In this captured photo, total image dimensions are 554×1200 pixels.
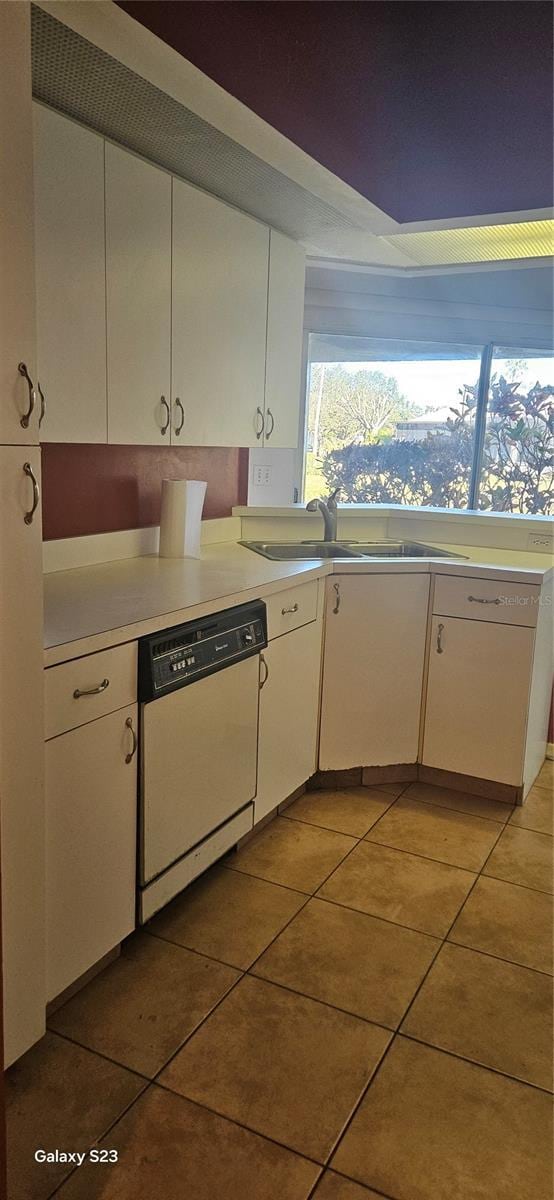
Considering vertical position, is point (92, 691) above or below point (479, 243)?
below

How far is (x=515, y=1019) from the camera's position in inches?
82.0

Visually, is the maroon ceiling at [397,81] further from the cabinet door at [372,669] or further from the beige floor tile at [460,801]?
the beige floor tile at [460,801]

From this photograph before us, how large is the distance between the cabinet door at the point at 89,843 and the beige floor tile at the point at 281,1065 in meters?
0.33

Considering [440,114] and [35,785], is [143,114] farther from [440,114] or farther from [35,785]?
[35,785]

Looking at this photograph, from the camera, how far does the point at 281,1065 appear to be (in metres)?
1.89

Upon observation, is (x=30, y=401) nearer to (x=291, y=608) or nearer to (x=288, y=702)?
(x=291, y=608)

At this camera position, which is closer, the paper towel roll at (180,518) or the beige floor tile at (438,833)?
the beige floor tile at (438,833)

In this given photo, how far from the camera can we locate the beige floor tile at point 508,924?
7.70ft

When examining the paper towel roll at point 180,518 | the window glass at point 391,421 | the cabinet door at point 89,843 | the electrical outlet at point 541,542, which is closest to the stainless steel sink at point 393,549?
the electrical outlet at point 541,542

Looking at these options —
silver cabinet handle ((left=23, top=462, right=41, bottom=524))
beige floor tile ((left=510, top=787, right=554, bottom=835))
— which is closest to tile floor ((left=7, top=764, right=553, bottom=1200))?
beige floor tile ((left=510, top=787, right=554, bottom=835))

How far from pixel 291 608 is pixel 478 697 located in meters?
0.89

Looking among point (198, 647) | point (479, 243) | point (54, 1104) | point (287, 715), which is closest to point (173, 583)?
point (198, 647)

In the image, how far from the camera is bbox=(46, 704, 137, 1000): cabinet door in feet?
6.13

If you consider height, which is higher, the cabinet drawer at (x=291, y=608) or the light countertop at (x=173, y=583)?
the light countertop at (x=173, y=583)
